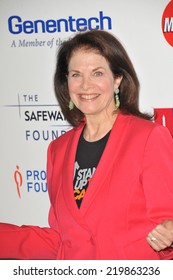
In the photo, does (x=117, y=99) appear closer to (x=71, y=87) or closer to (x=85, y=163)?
(x=71, y=87)

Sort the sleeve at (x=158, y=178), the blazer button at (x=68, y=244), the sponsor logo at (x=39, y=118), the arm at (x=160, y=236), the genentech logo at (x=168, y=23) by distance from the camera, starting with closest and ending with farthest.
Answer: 1. the arm at (x=160, y=236)
2. the sleeve at (x=158, y=178)
3. the blazer button at (x=68, y=244)
4. the genentech logo at (x=168, y=23)
5. the sponsor logo at (x=39, y=118)

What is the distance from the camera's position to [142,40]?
241cm

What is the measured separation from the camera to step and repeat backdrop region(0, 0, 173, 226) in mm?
2402

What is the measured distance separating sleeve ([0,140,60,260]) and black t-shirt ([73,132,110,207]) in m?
0.21

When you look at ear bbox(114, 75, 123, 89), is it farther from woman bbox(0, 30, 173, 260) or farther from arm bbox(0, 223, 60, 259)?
arm bbox(0, 223, 60, 259)

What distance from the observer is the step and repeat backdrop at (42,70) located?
94.6 inches

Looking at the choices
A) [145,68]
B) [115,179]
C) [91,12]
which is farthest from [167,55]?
[115,179]

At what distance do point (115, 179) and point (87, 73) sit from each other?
0.40 m

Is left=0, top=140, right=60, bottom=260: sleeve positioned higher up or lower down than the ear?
lower down

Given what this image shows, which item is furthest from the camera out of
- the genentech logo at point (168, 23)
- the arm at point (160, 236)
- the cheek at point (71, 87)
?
the genentech logo at point (168, 23)

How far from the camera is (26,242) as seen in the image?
1841 millimetres

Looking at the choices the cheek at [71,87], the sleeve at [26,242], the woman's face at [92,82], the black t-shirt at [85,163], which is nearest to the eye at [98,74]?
the woman's face at [92,82]

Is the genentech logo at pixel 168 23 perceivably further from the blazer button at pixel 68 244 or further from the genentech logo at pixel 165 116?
the blazer button at pixel 68 244

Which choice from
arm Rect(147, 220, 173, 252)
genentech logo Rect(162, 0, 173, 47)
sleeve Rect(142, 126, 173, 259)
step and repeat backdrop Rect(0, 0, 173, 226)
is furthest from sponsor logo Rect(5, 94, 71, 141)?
arm Rect(147, 220, 173, 252)
